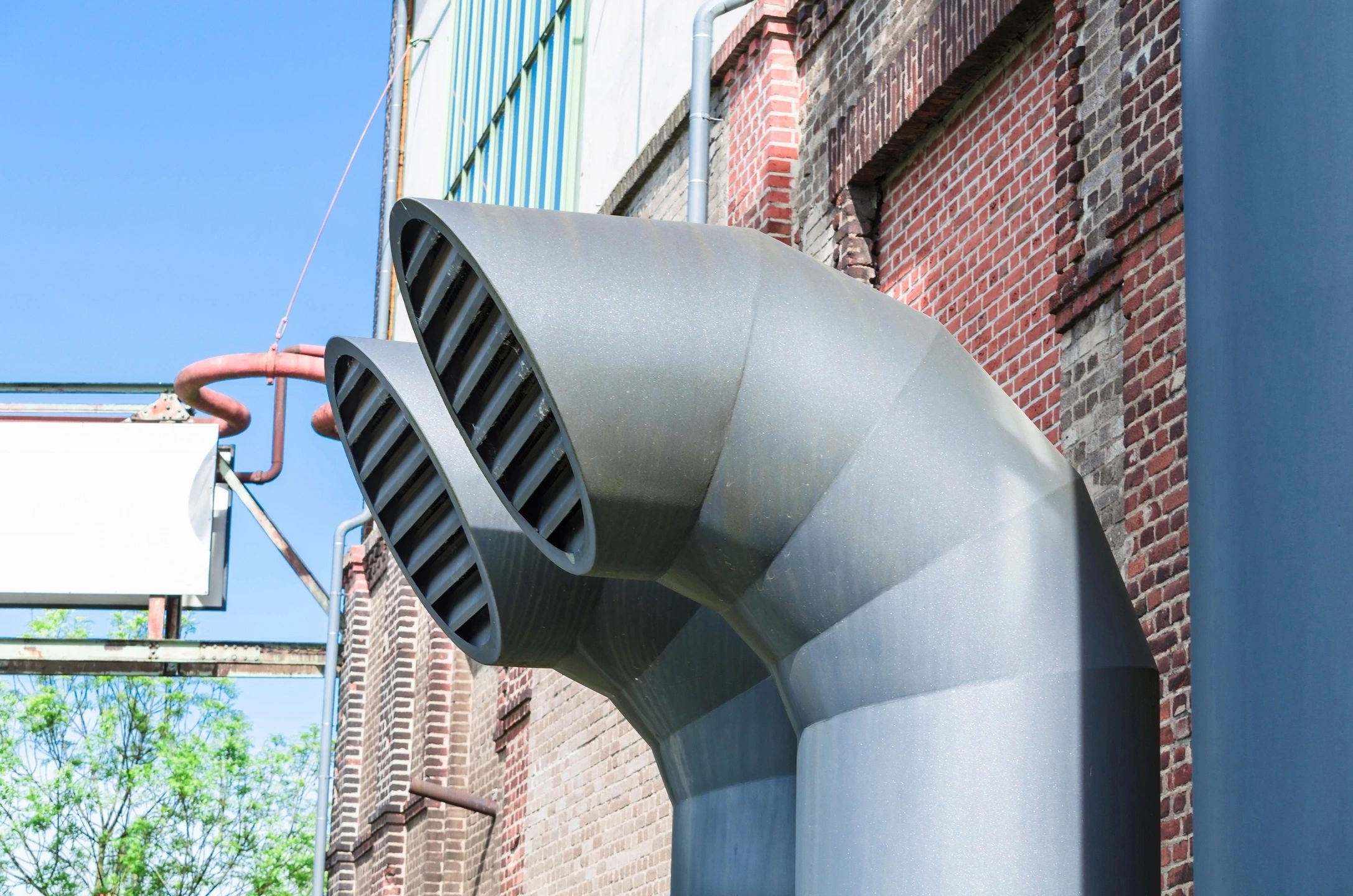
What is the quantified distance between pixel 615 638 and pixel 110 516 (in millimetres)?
14021

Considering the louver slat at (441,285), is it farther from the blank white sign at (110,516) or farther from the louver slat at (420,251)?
the blank white sign at (110,516)

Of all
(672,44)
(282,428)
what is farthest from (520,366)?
(282,428)

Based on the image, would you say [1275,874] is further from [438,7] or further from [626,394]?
[438,7]

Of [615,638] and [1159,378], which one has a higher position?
[1159,378]

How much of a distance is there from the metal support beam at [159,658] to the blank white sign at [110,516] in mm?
496

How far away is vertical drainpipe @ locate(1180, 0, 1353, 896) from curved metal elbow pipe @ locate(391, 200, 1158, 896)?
0.49 m

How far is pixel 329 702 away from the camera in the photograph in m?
16.8

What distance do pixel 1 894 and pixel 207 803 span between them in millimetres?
3224

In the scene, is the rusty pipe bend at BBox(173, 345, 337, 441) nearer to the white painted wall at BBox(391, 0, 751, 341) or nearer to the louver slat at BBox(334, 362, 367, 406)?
the white painted wall at BBox(391, 0, 751, 341)

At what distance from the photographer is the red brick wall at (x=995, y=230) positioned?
627 cm

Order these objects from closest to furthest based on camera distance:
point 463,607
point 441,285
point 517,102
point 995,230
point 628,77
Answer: point 441,285, point 463,607, point 995,230, point 628,77, point 517,102

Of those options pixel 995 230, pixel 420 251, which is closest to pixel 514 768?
pixel 995 230

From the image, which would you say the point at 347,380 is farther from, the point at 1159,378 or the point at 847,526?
the point at 1159,378

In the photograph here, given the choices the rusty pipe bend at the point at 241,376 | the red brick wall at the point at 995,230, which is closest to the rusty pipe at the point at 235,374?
the rusty pipe bend at the point at 241,376
